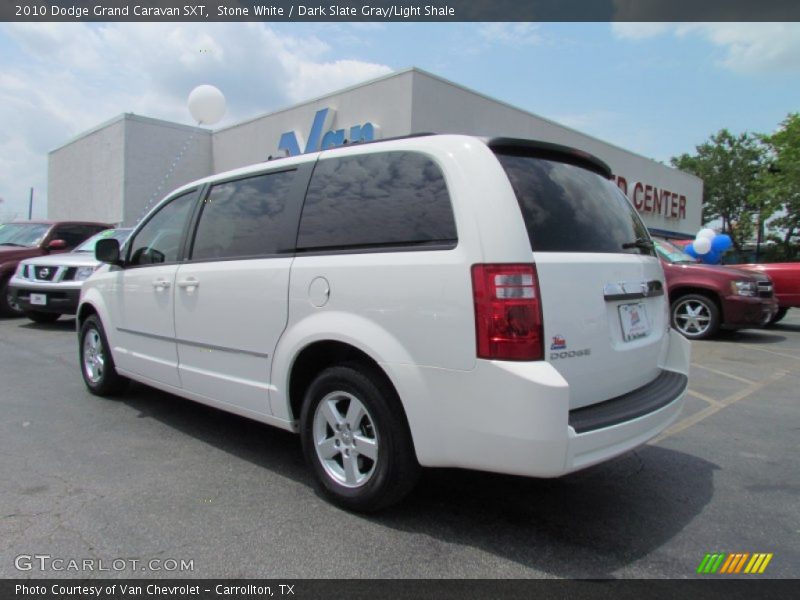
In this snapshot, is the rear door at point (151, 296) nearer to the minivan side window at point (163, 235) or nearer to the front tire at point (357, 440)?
the minivan side window at point (163, 235)

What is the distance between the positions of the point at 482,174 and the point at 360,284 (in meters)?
0.77

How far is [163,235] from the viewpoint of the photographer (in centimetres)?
431

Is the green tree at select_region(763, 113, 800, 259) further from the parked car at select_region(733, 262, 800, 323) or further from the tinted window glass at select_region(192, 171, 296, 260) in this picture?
the tinted window glass at select_region(192, 171, 296, 260)

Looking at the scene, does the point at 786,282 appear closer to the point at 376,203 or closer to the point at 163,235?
the point at 376,203

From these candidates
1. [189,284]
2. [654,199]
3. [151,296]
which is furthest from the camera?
[654,199]

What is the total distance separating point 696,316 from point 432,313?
318 inches

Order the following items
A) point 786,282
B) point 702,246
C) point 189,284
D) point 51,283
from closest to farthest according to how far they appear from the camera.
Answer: point 189,284, point 51,283, point 786,282, point 702,246

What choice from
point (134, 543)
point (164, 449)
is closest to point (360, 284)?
point (134, 543)

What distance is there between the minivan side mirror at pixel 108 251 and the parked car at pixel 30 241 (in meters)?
6.75

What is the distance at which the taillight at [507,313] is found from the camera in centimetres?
235

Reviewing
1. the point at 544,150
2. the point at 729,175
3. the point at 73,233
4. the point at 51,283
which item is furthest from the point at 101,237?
the point at 729,175

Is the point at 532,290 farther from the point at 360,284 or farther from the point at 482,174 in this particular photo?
the point at 360,284

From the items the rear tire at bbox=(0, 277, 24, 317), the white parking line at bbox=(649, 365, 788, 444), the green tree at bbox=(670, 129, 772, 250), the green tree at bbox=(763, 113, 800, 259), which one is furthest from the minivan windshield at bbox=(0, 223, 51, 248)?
the green tree at bbox=(670, 129, 772, 250)

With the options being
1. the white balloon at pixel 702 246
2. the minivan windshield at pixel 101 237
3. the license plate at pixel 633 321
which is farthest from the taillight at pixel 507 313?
the white balloon at pixel 702 246
